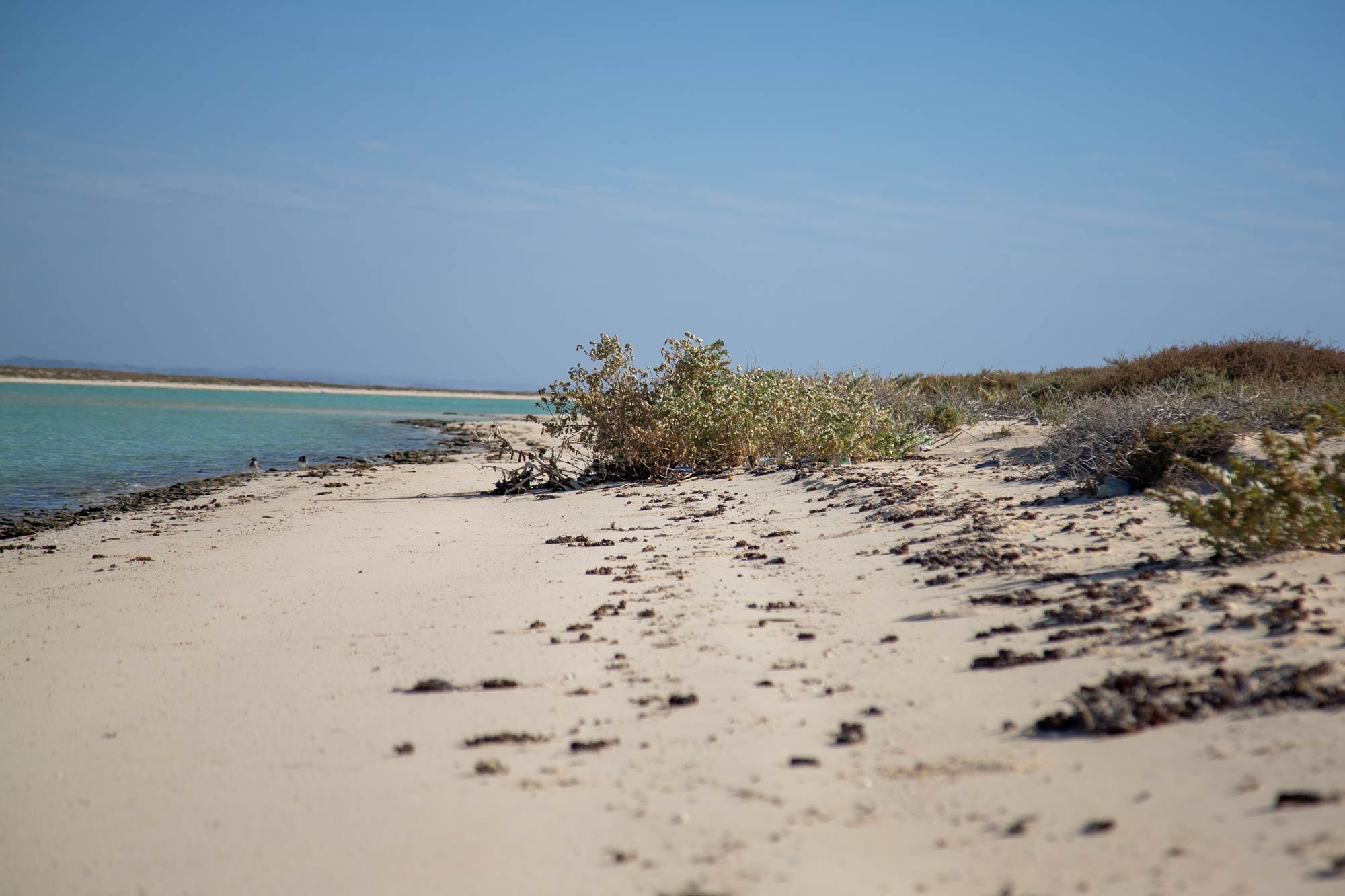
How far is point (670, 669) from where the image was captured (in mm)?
4254

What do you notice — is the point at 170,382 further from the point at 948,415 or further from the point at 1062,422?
the point at 1062,422

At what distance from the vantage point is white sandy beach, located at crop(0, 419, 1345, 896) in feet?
8.32

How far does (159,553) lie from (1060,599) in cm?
745

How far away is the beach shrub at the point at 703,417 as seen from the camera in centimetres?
1223

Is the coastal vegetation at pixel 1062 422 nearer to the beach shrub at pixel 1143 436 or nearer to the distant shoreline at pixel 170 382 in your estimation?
the beach shrub at pixel 1143 436

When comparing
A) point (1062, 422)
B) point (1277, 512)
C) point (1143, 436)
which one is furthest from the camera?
point (1062, 422)

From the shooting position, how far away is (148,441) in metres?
24.3

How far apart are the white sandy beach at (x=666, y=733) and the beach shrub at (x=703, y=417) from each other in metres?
5.31

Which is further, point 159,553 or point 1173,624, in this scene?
point 159,553

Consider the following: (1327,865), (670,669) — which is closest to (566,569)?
(670,669)

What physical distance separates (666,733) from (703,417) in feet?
30.1

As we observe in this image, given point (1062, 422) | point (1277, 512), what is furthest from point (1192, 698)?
point (1062, 422)

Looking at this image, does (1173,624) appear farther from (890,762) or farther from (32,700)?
(32,700)

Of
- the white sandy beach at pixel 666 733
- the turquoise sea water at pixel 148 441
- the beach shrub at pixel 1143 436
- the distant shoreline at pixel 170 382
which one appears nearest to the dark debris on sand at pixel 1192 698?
the white sandy beach at pixel 666 733
